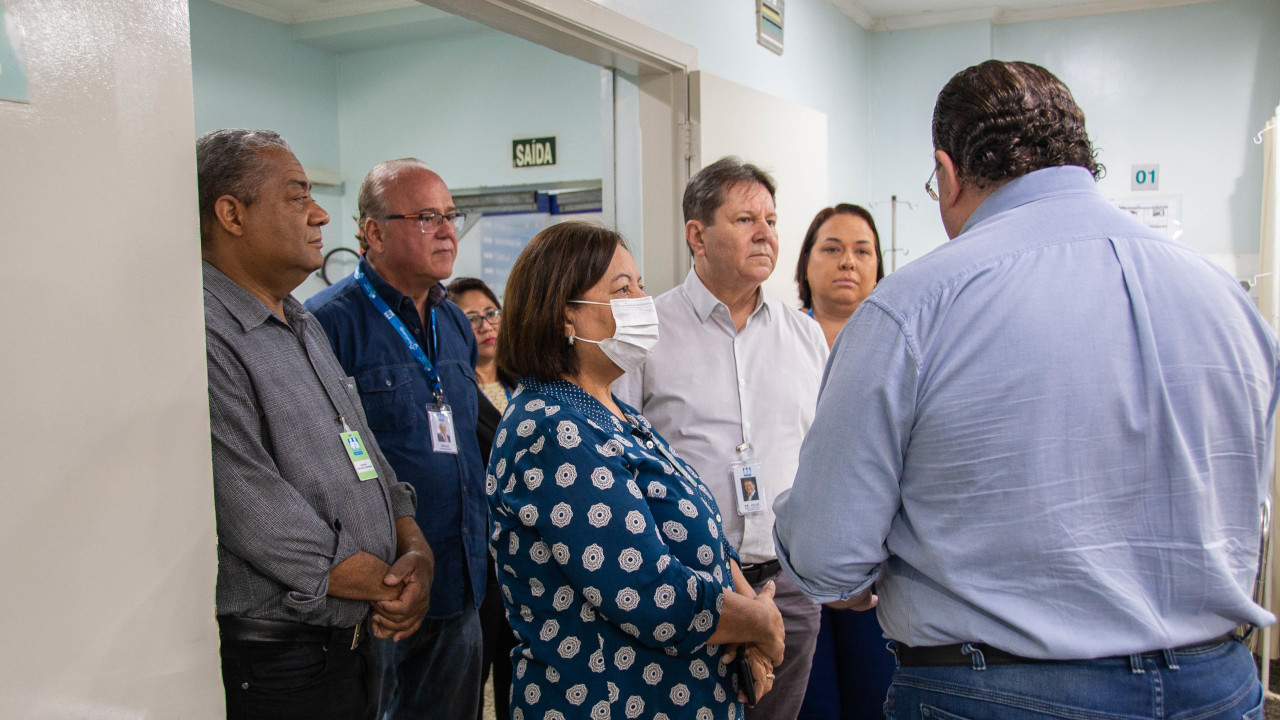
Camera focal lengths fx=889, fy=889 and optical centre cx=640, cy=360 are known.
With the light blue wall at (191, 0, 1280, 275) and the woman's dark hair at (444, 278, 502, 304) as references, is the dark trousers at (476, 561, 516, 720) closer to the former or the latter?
the woman's dark hair at (444, 278, 502, 304)

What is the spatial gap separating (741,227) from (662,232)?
77cm

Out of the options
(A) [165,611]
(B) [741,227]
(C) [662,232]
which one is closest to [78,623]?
(A) [165,611]

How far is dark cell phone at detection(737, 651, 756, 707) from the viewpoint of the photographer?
4.90 ft

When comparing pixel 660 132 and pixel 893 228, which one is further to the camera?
pixel 893 228

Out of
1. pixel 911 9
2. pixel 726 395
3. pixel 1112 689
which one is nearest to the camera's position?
pixel 1112 689

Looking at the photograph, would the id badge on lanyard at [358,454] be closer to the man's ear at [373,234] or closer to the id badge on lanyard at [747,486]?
the man's ear at [373,234]

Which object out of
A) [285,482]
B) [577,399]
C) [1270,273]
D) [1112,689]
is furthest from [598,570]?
[1270,273]

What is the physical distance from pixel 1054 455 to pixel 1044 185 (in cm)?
35

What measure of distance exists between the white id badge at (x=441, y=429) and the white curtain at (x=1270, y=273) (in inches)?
120

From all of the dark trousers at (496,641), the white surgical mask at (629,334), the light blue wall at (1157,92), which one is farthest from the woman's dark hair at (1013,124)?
the light blue wall at (1157,92)

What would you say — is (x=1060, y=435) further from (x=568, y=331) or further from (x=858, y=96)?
(x=858, y=96)

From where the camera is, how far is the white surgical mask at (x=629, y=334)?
1537 millimetres

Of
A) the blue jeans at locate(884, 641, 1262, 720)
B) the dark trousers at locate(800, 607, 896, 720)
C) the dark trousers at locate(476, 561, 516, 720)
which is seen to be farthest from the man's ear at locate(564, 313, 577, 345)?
the dark trousers at locate(800, 607, 896, 720)

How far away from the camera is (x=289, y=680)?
1.46 metres
